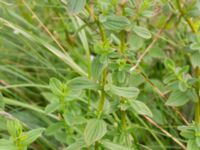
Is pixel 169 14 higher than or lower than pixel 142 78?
higher

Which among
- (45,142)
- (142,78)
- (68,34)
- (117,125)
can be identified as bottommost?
(45,142)

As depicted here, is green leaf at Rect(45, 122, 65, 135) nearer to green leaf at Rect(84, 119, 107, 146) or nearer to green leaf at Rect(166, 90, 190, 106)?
green leaf at Rect(84, 119, 107, 146)

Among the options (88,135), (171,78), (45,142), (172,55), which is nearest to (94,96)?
(45,142)

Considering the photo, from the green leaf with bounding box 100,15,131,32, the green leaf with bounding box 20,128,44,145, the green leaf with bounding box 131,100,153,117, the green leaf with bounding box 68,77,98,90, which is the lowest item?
the green leaf with bounding box 20,128,44,145

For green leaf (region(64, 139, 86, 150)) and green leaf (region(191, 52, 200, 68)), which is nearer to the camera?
green leaf (region(64, 139, 86, 150))

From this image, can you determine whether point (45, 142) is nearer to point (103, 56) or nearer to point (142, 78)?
point (142, 78)

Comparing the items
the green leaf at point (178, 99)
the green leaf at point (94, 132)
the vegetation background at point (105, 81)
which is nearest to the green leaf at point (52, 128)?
the vegetation background at point (105, 81)

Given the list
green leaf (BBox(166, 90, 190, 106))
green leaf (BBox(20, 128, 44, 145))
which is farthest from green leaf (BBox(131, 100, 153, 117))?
green leaf (BBox(20, 128, 44, 145))

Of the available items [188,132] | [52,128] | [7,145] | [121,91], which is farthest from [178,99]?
[7,145]
